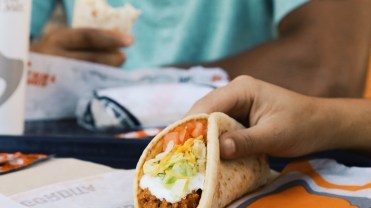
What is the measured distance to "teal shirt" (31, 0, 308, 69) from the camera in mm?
1925

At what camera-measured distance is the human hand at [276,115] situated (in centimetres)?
78

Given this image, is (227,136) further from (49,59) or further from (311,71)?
(311,71)

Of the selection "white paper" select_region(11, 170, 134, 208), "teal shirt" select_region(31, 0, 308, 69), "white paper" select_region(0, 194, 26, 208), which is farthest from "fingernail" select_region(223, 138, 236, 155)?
"teal shirt" select_region(31, 0, 308, 69)

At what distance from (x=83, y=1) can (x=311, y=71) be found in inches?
24.0

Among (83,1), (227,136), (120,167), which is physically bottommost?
(120,167)

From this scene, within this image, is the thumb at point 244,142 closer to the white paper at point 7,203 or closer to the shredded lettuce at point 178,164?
the shredded lettuce at point 178,164

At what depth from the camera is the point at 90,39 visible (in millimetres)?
1532

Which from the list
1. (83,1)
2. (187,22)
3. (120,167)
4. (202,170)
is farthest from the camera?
(187,22)

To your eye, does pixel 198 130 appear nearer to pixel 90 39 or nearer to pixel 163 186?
pixel 163 186

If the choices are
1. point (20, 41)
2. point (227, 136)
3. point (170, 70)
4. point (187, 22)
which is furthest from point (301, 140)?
point (187, 22)

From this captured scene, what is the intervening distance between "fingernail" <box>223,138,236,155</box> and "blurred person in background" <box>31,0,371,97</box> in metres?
0.75

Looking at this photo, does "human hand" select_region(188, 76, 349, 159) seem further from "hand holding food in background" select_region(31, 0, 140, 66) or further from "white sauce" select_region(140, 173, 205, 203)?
"hand holding food in background" select_region(31, 0, 140, 66)

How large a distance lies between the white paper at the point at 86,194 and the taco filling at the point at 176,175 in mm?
61

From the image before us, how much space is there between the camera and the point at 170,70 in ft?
4.75
